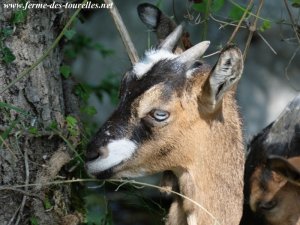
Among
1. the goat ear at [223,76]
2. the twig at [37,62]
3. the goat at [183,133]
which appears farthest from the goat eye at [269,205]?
the twig at [37,62]

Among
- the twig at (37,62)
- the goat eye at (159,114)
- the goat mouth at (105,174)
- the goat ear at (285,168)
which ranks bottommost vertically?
the goat ear at (285,168)

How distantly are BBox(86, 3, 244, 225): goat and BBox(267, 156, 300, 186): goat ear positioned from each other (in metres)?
0.35

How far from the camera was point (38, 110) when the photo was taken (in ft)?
15.8

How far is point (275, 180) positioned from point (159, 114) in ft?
3.02

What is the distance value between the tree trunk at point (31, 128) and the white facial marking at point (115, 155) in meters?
0.44

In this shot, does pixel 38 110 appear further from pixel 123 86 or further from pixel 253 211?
pixel 253 211

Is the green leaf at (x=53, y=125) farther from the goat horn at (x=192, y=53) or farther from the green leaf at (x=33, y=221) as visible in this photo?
the goat horn at (x=192, y=53)

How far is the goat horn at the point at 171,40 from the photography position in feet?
15.7

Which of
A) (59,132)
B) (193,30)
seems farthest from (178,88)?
(193,30)

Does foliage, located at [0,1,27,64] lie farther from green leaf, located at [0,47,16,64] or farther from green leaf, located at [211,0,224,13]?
green leaf, located at [211,0,224,13]

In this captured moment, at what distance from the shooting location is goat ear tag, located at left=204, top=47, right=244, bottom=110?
4.27m

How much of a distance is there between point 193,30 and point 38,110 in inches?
169

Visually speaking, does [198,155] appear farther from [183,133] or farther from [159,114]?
[159,114]

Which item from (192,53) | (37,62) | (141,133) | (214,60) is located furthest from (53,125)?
(214,60)
